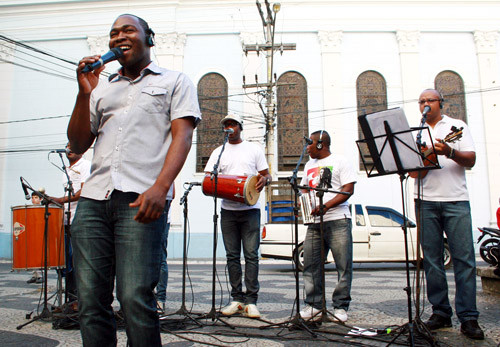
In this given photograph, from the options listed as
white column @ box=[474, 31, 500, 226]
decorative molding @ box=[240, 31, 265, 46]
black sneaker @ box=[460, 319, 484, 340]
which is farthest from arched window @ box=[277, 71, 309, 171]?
black sneaker @ box=[460, 319, 484, 340]

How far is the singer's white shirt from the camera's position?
6.68ft

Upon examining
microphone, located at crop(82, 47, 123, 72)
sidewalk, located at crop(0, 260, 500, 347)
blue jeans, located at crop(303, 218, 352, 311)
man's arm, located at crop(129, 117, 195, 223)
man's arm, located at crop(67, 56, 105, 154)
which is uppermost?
microphone, located at crop(82, 47, 123, 72)

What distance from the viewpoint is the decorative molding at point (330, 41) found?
19562 mm

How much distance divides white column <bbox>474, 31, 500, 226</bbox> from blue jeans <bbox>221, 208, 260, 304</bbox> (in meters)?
16.9

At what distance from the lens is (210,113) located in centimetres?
1977

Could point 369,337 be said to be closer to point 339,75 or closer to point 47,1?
point 339,75

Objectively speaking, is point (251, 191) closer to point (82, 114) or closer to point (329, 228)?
point (329, 228)

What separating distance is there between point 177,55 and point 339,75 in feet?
24.7

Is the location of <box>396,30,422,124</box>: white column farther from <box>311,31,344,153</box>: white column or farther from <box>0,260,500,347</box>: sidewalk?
<box>0,260,500,347</box>: sidewalk

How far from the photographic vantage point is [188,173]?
1928cm

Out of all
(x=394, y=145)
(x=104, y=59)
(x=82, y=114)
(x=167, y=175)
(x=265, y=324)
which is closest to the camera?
(x=167, y=175)

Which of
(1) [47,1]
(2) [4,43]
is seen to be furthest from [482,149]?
(2) [4,43]

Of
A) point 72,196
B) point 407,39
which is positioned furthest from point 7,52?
point 72,196

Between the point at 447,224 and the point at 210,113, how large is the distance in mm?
16645
